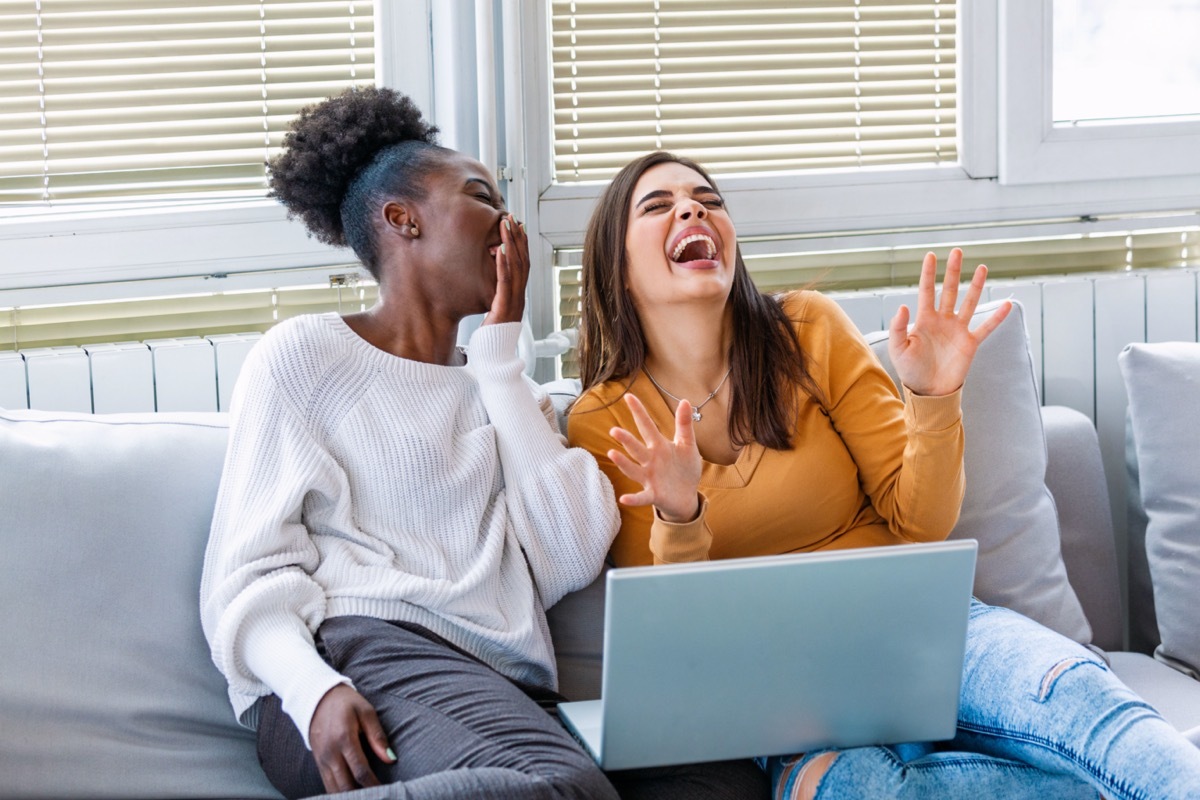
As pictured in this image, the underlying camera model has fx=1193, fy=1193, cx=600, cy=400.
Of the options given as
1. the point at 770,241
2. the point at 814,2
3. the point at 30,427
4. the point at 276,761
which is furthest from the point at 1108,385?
the point at 30,427

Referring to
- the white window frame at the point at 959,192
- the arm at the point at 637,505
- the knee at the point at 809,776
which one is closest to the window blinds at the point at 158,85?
the white window frame at the point at 959,192

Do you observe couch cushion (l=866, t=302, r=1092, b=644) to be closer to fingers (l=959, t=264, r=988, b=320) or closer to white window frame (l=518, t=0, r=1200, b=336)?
fingers (l=959, t=264, r=988, b=320)

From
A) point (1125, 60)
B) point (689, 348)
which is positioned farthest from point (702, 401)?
point (1125, 60)

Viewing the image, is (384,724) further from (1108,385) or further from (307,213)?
(1108,385)

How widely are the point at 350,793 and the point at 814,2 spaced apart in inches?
64.4

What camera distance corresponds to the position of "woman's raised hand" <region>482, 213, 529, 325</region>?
162cm

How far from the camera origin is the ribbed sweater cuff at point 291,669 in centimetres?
126

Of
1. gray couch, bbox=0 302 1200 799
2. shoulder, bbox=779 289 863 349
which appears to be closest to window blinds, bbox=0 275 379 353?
gray couch, bbox=0 302 1200 799

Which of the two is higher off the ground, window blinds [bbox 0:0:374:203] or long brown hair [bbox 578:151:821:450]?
window blinds [bbox 0:0:374:203]

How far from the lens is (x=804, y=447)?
1617 mm

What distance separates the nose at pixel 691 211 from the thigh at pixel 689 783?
0.74 meters

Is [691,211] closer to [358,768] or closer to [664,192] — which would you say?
[664,192]

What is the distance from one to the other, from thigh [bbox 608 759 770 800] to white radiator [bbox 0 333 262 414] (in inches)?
37.2

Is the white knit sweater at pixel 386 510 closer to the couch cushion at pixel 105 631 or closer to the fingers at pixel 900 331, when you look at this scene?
the couch cushion at pixel 105 631
